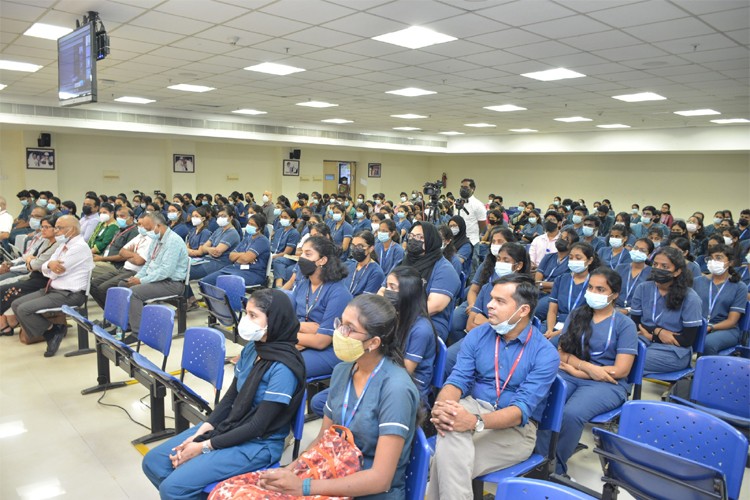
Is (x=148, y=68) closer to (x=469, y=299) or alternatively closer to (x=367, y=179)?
(x=469, y=299)

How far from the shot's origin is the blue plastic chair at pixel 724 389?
110 inches

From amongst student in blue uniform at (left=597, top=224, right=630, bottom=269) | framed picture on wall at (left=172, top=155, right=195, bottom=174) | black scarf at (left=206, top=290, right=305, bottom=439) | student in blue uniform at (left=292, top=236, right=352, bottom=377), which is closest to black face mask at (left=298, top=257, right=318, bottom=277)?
student in blue uniform at (left=292, top=236, right=352, bottom=377)

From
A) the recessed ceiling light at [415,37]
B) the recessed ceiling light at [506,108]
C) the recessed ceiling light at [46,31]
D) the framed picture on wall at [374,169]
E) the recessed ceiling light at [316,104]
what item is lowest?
the framed picture on wall at [374,169]

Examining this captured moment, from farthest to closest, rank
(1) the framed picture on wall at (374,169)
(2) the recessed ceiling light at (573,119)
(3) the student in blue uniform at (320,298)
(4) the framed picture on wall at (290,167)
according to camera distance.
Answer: (1) the framed picture on wall at (374,169)
(4) the framed picture on wall at (290,167)
(2) the recessed ceiling light at (573,119)
(3) the student in blue uniform at (320,298)

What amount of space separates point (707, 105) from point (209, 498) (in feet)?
35.5

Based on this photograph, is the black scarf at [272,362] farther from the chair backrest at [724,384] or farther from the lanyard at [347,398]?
the chair backrest at [724,384]

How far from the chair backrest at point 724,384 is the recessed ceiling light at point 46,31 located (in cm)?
654

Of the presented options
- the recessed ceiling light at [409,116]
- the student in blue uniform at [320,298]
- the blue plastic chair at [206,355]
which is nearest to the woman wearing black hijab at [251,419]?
the blue plastic chair at [206,355]

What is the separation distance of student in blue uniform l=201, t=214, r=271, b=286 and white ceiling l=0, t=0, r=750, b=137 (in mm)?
2260

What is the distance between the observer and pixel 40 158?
1295 cm

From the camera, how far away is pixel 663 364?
3.71 metres

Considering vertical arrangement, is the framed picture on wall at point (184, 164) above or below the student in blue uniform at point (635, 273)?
above

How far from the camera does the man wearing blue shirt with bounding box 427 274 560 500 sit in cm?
221

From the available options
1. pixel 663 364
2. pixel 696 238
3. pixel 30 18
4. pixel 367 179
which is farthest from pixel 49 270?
pixel 367 179
